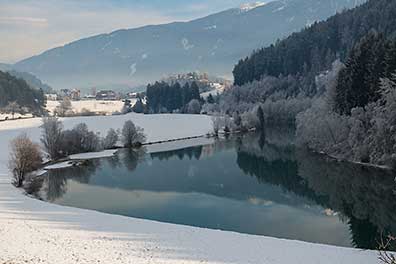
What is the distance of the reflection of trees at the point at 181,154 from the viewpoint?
7638 centimetres

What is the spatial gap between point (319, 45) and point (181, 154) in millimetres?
99890

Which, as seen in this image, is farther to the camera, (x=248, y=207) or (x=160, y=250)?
(x=248, y=207)

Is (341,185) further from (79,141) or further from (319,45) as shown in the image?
(319,45)

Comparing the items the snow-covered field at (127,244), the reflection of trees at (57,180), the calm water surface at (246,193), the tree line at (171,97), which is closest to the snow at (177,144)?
the calm water surface at (246,193)

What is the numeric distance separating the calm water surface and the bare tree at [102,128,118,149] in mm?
15296

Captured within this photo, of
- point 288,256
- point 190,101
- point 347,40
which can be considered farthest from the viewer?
point 190,101

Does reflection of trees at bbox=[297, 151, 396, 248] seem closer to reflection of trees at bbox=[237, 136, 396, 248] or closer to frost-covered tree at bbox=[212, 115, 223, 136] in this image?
reflection of trees at bbox=[237, 136, 396, 248]

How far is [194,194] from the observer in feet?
151

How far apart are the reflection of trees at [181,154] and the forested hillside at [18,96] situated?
2563 inches

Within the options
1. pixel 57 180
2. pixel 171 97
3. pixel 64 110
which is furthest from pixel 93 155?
pixel 171 97

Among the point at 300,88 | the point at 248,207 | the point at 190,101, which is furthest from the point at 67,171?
the point at 190,101

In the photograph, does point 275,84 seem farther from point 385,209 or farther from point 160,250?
point 160,250

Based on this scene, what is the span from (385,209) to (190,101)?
13552 cm

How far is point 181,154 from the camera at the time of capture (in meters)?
80.2
